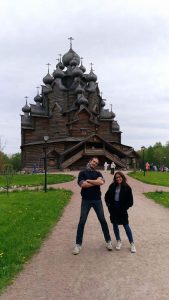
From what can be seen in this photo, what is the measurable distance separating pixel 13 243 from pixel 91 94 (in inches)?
2167

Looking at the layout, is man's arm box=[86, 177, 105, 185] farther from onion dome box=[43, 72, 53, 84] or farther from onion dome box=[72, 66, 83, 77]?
onion dome box=[43, 72, 53, 84]

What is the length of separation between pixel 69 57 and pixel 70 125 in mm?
15169

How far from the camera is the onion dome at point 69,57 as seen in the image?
6575 centimetres

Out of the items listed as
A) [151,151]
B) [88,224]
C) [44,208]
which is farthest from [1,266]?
[151,151]

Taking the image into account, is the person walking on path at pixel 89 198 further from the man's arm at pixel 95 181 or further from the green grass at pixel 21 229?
the green grass at pixel 21 229

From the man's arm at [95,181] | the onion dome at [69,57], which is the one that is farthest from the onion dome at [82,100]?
the man's arm at [95,181]

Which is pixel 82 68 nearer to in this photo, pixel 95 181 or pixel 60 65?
pixel 60 65

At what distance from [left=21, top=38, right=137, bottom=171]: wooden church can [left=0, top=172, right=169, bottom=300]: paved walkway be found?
41507 millimetres

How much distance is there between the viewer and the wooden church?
2157 inches

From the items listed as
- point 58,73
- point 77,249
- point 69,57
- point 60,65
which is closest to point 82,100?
point 58,73

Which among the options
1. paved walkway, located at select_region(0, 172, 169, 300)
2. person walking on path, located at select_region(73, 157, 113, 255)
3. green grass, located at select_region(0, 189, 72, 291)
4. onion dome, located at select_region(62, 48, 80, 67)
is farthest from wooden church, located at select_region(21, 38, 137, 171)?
person walking on path, located at select_region(73, 157, 113, 255)

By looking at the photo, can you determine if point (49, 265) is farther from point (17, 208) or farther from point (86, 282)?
point (17, 208)

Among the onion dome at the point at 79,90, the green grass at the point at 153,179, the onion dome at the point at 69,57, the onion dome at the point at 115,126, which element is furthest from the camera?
the onion dome at the point at 115,126

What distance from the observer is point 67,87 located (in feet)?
208
